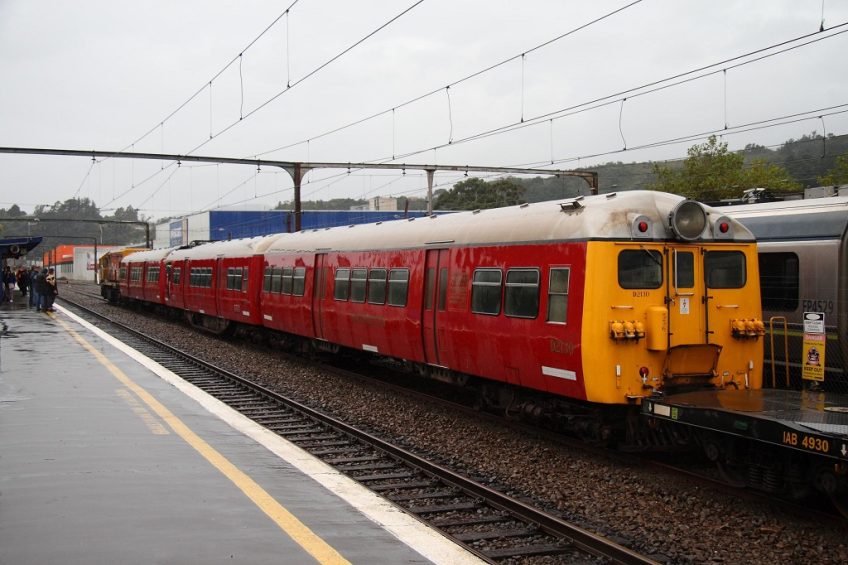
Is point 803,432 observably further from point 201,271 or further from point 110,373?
point 201,271

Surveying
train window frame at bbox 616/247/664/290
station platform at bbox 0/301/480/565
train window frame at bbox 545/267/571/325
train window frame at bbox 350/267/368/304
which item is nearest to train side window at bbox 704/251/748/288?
train window frame at bbox 616/247/664/290

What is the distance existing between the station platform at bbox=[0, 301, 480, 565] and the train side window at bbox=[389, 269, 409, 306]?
134 inches

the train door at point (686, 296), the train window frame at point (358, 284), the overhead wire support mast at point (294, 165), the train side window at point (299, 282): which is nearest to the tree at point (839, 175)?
the overhead wire support mast at point (294, 165)

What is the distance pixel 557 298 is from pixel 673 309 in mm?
1337

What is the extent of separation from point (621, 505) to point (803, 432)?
189 cm

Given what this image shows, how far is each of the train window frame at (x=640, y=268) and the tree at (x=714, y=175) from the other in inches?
1293

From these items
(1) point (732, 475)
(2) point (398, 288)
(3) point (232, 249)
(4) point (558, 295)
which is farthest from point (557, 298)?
(3) point (232, 249)

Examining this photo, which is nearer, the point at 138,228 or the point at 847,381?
the point at 847,381

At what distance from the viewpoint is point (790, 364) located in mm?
11484

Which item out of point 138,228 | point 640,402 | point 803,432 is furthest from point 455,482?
point 138,228

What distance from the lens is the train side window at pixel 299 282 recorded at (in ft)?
60.1

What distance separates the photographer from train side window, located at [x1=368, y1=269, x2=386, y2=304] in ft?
47.4

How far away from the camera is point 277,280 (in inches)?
795

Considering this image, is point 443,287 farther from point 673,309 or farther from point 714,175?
point 714,175
